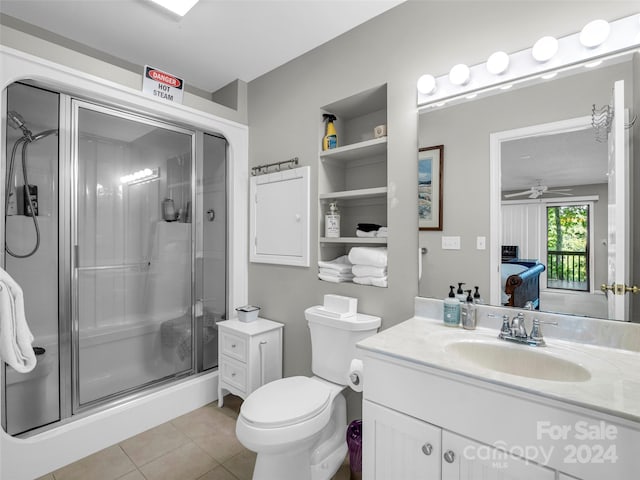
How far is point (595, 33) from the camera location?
3.97 ft

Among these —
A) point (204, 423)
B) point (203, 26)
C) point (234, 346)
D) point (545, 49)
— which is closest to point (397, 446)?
point (234, 346)

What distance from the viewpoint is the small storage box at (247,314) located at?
92.9 inches

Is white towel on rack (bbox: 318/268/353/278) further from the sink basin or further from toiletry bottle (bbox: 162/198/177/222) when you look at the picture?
toiletry bottle (bbox: 162/198/177/222)

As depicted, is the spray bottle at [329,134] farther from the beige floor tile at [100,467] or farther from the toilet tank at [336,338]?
the beige floor tile at [100,467]

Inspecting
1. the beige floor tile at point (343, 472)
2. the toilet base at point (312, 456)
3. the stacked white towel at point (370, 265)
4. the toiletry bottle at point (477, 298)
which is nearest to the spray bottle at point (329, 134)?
the stacked white towel at point (370, 265)

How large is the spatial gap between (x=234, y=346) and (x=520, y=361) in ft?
5.63

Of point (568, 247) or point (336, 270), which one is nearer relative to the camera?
point (568, 247)

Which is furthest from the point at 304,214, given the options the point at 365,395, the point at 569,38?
the point at 569,38

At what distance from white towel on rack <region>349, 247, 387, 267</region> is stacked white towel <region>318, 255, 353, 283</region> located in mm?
115

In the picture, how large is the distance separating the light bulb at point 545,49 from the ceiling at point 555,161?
32 centimetres

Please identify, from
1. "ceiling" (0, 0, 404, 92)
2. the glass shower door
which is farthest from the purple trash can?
"ceiling" (0, 0, 404, 92)

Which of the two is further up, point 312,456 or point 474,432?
point 474,432

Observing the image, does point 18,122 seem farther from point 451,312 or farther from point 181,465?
point 451,312

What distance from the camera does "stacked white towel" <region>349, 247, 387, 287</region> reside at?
1.80 meters
